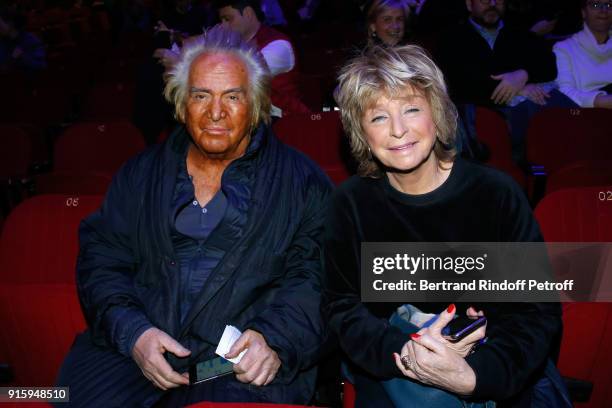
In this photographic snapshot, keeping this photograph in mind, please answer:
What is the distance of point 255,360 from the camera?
181cm

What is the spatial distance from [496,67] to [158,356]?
8.90 ft

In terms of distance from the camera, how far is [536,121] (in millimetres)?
3475

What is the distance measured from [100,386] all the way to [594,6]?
3.33m

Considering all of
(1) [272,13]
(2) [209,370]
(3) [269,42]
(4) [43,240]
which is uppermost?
(1) [272,13]

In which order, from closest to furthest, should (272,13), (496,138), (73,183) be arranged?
(73,183)
(496,138)
(272,13)

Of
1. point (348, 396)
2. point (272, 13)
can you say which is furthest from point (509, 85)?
point (272, 13)

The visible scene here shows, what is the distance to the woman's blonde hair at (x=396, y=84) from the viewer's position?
168cm

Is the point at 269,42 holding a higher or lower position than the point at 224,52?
higher

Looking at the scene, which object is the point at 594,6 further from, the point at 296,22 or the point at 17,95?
the point at 296,22

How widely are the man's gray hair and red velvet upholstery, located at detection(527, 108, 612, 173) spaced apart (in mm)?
1872

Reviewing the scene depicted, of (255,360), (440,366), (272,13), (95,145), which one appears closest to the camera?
(440,366)

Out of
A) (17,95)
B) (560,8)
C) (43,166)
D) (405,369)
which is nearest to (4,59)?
(17,95)

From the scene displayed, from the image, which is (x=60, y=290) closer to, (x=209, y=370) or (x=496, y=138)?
(x=209, y=370)

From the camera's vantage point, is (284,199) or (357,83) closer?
(357,83)
